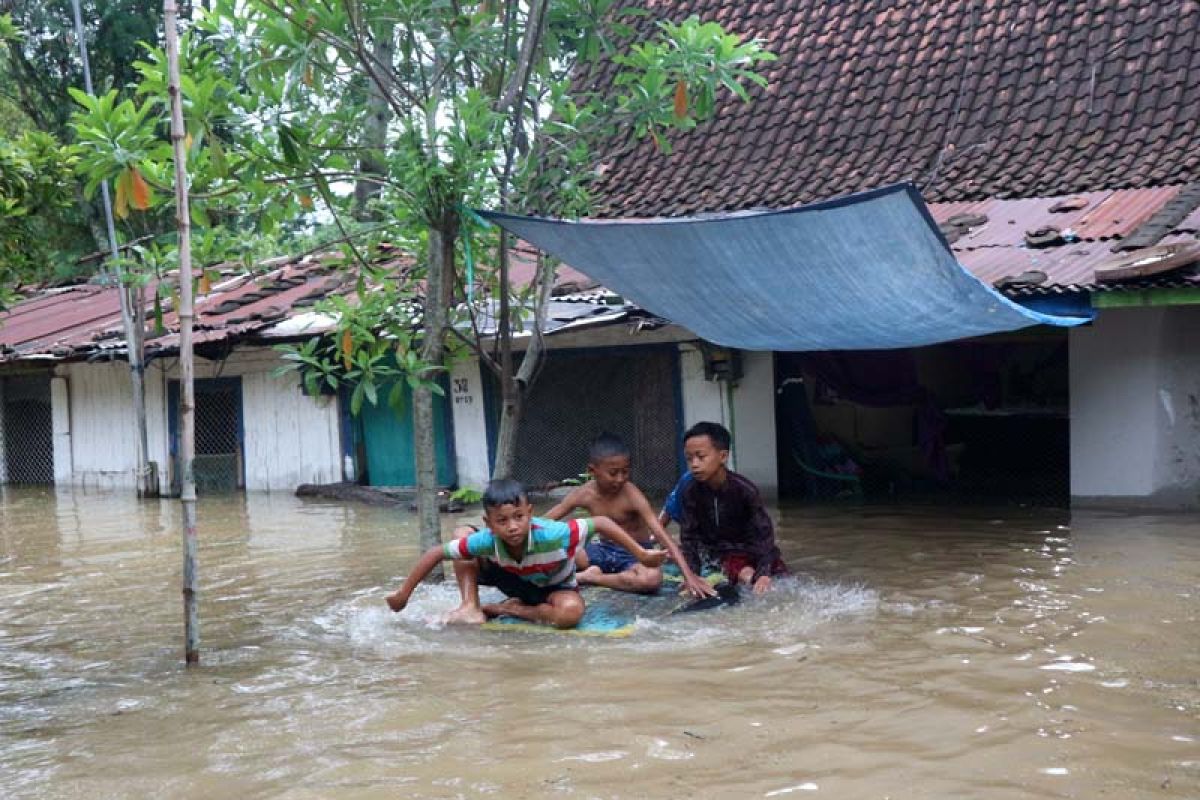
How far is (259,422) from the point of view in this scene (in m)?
14.9

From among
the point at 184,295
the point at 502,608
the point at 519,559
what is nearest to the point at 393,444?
the point at 502,608

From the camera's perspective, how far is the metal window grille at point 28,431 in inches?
678

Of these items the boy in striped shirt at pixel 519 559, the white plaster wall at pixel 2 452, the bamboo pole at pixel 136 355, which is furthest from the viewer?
the white plaster wall at pixel 2 452

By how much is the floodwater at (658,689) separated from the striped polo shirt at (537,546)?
1.16ft

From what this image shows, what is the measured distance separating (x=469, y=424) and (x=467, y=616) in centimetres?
701

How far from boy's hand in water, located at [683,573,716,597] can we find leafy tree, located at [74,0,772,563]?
55.1 inches

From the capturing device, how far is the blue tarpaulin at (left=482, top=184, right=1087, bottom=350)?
6.28 metres

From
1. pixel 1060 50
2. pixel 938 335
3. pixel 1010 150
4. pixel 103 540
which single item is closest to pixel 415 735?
pixel 938 335

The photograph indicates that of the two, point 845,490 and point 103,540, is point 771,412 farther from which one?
point 103,540

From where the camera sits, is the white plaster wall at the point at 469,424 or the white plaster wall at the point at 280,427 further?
the white plaster wall at the point at 280,427

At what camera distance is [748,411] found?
38.7 feet

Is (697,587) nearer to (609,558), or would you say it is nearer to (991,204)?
(609,558)

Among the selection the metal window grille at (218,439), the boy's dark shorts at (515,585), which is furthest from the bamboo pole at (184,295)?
the metal window grille at (218,439)

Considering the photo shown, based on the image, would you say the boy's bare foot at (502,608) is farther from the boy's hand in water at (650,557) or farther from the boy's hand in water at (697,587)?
the boy's hand in water at (697,587)
